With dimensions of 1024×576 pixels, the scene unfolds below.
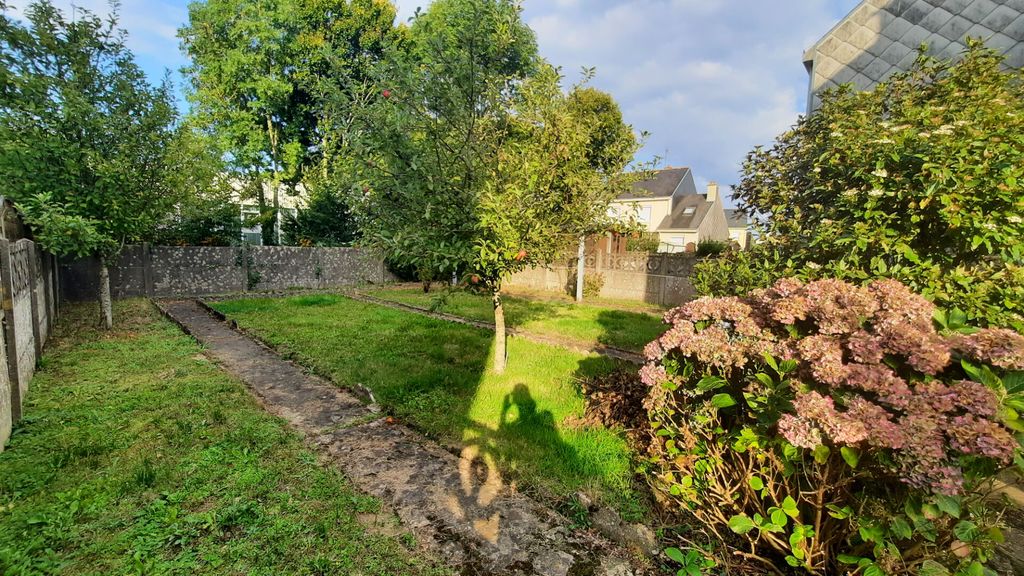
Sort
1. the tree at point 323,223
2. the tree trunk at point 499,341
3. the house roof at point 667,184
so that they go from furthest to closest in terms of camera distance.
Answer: the house roof at point 667,184 → the tree at point 323,223 → the tree trunk at point 499,341

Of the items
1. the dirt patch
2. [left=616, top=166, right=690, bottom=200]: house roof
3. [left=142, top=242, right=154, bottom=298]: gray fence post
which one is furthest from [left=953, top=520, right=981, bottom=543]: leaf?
[left=616, top=166, right=690, bottom=200]: house roof

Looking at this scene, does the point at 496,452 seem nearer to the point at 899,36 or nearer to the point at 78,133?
the point at 899,36

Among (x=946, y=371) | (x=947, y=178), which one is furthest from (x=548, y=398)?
(x=947, y=178)

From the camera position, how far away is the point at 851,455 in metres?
1.70

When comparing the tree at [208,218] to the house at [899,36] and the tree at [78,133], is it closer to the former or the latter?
the tree at [78,133]

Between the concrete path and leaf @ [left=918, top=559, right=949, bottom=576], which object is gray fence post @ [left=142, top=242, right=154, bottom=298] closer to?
the concrete path

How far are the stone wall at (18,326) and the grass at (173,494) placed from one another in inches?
8.6

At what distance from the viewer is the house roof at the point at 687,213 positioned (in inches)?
1212

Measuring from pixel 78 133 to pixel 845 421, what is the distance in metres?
10.5

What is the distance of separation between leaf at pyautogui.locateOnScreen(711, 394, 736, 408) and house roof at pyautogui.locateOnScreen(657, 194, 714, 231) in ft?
102

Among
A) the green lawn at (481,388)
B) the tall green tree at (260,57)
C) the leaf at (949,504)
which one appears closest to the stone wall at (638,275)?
the green lawn at (481,388)

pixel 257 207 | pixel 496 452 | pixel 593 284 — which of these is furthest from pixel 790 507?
pixel 257 207

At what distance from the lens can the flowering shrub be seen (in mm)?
1548

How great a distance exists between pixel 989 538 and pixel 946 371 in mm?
660
